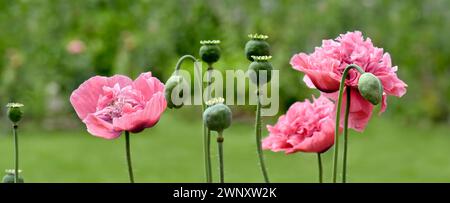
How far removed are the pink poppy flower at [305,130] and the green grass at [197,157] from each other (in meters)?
2.09

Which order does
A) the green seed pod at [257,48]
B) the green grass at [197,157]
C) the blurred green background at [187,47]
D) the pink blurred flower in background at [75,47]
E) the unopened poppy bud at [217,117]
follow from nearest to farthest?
the unopened poppy bud at [217,117]
the green seed pod at [257,48]
the green grass at [197,157]
the blurred green background at [187,47]
the pink blurred flower in background at [75,47]

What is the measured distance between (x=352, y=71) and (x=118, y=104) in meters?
0.18

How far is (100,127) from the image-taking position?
→ 25.4 inches

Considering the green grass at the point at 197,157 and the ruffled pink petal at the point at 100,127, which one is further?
the green grass at the point at 197,157

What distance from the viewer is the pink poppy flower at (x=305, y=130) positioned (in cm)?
73

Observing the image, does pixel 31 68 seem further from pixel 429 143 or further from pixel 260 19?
pixel 429 143

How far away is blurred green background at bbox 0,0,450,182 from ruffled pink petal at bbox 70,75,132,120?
295 cm

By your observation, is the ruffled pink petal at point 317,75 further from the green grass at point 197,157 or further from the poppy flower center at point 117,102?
the green grass at point 197,157

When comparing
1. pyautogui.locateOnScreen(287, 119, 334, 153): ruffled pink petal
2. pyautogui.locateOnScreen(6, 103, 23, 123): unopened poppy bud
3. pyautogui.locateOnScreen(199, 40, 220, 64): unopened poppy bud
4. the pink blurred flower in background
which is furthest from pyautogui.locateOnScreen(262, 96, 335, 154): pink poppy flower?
the pink blurred flower in background

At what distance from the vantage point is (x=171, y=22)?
3.91 metres

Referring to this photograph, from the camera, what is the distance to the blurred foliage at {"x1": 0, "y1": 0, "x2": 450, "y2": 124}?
3.92 metres

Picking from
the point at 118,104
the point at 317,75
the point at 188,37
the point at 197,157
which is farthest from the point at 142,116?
the point at 188,37

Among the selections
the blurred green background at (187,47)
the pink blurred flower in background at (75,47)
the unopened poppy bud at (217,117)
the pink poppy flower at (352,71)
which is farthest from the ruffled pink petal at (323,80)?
→ the pink blurred flower in background at (75,47)
